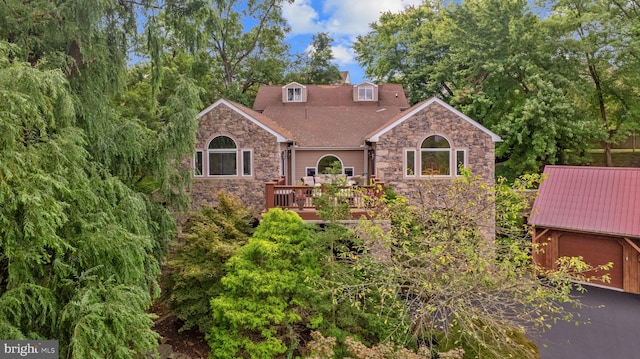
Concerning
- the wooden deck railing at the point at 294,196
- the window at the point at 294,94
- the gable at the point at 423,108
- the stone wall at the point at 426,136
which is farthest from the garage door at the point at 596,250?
the window at the point at 294,94

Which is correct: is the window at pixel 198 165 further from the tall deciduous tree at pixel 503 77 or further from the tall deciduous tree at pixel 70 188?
the tall deciduous tree at pixel 503 77

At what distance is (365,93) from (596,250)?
1214 cm

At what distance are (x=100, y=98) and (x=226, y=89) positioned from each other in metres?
16.4

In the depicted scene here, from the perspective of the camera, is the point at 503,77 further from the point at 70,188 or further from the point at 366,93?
the point at 70,188

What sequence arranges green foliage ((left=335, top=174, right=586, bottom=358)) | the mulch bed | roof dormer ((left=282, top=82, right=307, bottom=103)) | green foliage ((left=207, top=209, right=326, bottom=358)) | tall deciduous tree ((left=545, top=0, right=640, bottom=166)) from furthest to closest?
roof dormer ((left=282, top=82, right=307, bottom=103))
tall deciduous tree ((left=545, top=0, right=640, bottom=166))
the mulch bed
green foliage ((left=207, top=209, right=326, bottom=358))
green foliage ((left=335, top=174, right=586, bottom=358))

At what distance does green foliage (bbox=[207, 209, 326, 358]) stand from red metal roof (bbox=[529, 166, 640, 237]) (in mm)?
8666

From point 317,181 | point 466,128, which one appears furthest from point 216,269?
point 466,128

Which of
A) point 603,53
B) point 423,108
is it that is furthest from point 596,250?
point 603,53

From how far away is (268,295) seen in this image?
7988 mm

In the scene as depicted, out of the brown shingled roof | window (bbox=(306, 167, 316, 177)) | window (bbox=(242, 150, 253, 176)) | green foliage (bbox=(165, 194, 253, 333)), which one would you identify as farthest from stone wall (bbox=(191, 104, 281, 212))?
green foliage (bbox=(165, 194, 253, 333))

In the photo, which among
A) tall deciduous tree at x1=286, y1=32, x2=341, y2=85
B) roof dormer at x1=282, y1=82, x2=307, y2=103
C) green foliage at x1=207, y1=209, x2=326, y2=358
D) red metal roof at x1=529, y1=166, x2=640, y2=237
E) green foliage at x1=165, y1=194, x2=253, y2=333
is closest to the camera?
green foliage at x1=207, y1=209, x2=326, y2=358

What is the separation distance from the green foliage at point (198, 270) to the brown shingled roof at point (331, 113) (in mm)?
7443

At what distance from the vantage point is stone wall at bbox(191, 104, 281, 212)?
12.9m
